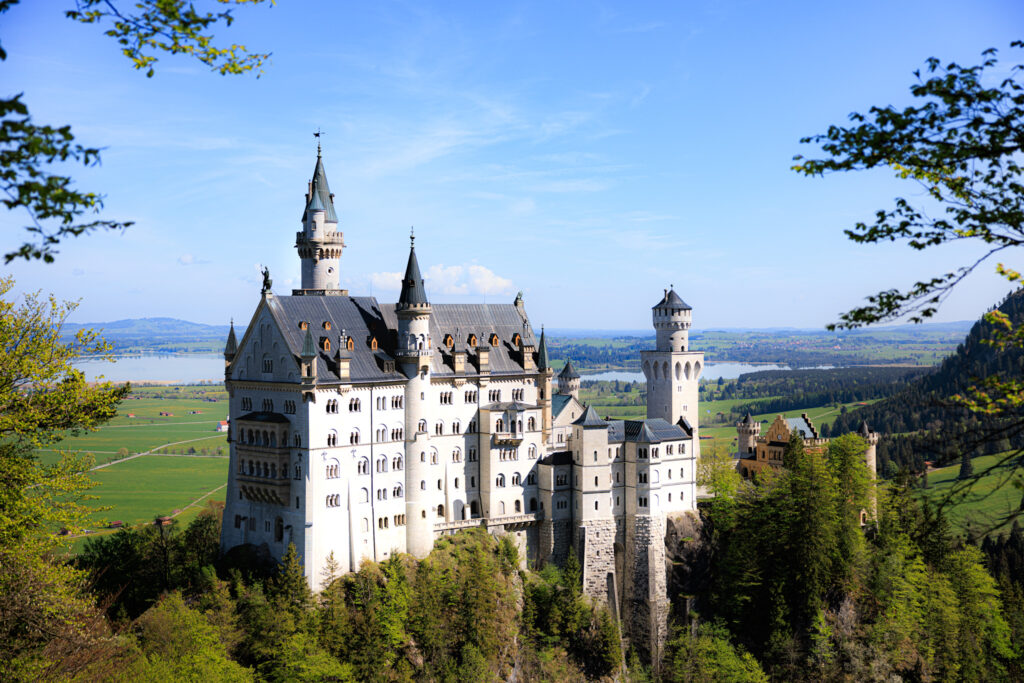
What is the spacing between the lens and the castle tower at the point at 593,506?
87.4m

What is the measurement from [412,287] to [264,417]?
16.3 m

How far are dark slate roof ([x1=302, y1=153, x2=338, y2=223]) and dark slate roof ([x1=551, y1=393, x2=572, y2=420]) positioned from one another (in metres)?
27.4

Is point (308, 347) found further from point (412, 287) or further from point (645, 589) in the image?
point (645, 589)

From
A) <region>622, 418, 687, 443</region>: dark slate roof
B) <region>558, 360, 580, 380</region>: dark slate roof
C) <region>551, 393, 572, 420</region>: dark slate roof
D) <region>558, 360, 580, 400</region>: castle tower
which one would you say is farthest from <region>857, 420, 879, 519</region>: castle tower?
<region>551, 393, 572, 420</region>: dark slate roof

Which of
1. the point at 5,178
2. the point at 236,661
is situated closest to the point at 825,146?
the point at 5,178

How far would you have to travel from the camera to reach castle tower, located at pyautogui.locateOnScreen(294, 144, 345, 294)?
88625 mm

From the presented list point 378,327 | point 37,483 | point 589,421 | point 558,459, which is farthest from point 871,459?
point 37,483

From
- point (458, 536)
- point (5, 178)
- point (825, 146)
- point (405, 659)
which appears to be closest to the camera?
point (5, 178)

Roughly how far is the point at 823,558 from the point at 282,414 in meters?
50.3

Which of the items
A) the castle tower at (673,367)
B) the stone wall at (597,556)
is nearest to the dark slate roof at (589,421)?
the stone wall at (597,556)

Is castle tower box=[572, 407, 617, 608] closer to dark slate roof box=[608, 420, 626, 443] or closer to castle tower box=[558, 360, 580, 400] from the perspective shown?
dark slate roof box=[608, 420, 626, 443]

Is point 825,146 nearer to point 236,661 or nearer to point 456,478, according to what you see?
point 236,661

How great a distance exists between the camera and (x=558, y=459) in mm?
88562

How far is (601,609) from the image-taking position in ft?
284
